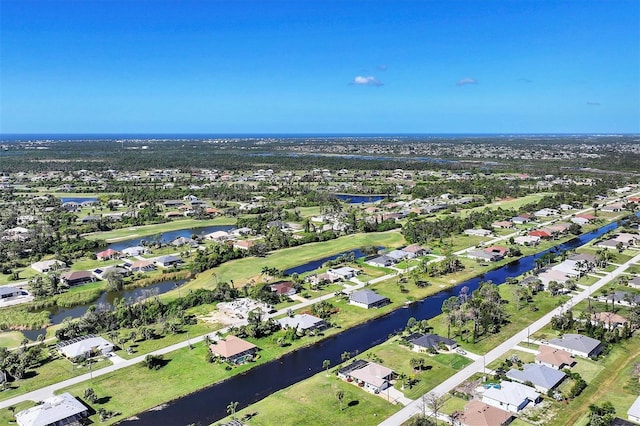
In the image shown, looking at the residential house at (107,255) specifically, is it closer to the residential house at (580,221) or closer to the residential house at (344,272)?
the residential house at (344,272)

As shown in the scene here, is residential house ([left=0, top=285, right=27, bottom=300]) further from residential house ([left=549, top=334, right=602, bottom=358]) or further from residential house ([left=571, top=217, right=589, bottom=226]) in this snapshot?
residential house ([left=571, top=217, right=589, bottom=226])

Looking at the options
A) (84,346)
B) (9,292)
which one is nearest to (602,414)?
(84,346)

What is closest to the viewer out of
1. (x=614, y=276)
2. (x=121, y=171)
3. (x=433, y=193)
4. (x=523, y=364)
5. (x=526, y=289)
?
(x=523, y=364)

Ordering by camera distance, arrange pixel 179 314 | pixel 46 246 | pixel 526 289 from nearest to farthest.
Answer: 1. pixel 179 314
2. pixel 526 289
3. pixel 46 246

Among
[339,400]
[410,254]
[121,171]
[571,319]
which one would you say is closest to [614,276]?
[571,319]

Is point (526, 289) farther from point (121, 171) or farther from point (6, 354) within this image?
point (121, 171)

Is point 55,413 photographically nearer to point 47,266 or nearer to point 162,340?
point 162,340
